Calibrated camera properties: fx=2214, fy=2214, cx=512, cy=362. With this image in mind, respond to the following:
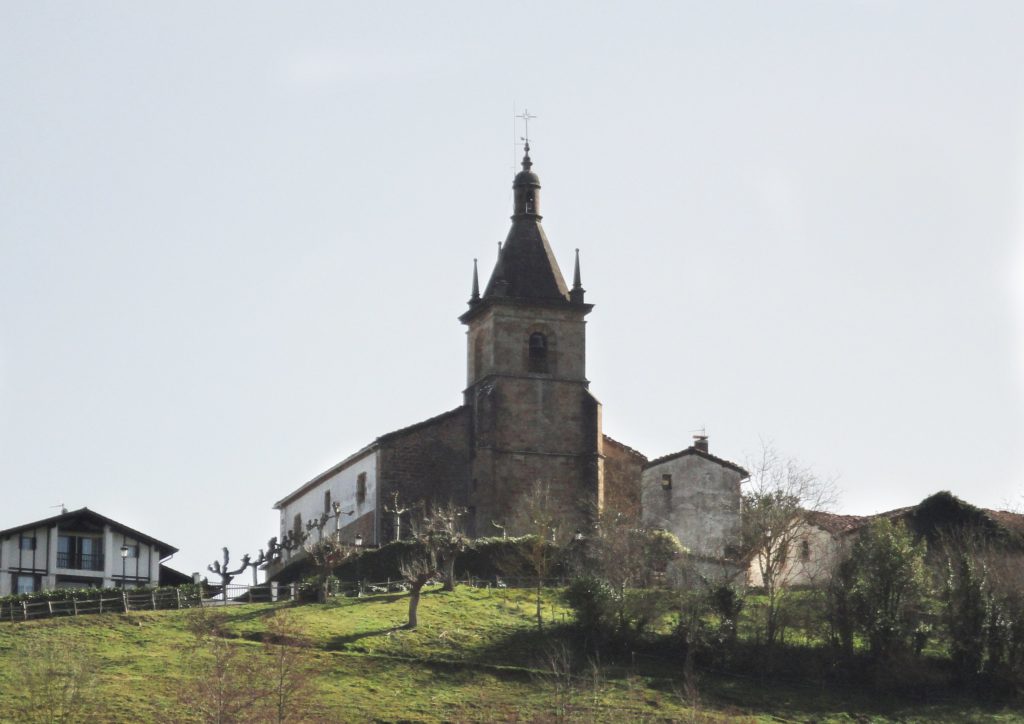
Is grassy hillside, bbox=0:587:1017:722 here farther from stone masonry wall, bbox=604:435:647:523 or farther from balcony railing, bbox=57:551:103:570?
stone masonry wall, bbox=604:435:647:523

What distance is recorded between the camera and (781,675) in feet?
246

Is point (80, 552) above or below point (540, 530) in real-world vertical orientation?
below

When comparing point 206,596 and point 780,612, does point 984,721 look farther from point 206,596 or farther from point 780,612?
point 206,596

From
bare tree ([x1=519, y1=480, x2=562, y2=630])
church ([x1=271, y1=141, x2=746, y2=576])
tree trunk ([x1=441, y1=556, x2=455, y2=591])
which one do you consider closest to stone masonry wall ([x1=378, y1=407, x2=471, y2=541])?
church ([x1=271, y1=141, x2=746, y2=576])

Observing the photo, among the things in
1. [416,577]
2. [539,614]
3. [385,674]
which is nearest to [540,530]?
[539,614]

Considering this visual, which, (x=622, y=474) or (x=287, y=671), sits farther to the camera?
(x=622, y=474)

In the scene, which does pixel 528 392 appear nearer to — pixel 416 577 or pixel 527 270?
pixel 527 270

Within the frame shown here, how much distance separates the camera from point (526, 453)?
9444cm

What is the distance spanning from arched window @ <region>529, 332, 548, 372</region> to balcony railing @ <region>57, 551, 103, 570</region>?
66.0ft

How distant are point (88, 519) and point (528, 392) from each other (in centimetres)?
1939

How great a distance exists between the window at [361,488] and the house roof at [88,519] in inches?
325

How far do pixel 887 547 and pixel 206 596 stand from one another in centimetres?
2489

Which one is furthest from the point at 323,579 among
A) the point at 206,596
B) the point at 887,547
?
the point at 887,547

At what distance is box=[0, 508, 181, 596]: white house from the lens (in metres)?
90.2
